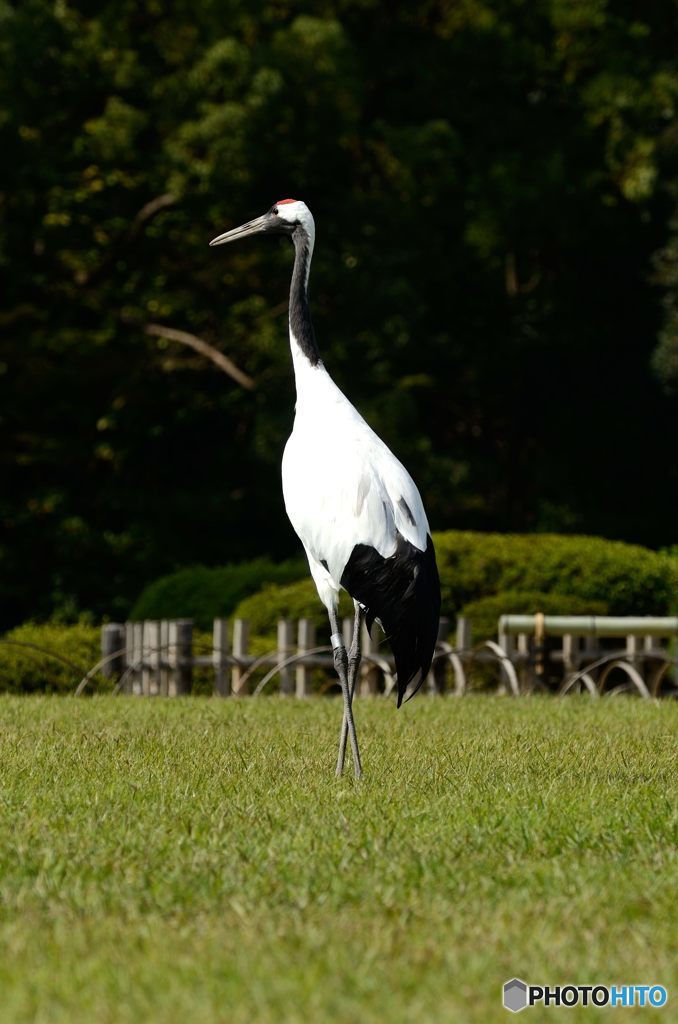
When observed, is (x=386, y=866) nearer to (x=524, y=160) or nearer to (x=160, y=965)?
(x=160, y=965)

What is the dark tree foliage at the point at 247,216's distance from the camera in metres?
25.5

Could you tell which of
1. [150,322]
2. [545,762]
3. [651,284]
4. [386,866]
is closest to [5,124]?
[150,322]

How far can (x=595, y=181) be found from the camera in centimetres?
2795

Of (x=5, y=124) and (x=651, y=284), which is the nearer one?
(x=5, y=124)

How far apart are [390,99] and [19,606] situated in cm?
1137

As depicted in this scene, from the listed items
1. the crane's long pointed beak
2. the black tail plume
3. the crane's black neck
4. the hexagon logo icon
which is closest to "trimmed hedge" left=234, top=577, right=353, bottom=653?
the crane's long pointed beak

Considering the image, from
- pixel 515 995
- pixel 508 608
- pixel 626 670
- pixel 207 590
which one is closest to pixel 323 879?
pixel 515 995

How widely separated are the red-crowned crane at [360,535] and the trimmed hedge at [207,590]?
11.8m

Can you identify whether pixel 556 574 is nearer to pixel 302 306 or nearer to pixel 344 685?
pixel 302 306

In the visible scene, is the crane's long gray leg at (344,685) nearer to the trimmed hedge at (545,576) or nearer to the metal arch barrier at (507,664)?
the metal arch barrier at (507,664)

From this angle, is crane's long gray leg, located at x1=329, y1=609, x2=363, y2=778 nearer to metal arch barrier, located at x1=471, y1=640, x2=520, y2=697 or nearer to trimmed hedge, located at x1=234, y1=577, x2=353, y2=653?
metal arch barrier, located at x1=471, y1=640, x2=520, y2=697

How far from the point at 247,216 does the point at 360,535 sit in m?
19.4

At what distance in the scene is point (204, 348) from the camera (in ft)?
88.3

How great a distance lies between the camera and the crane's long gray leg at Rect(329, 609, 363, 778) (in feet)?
26.1
